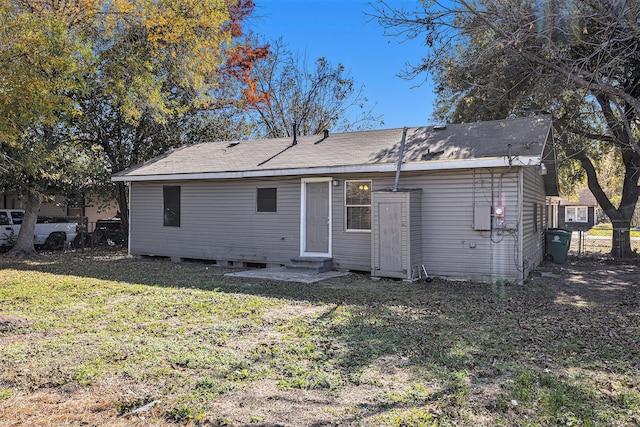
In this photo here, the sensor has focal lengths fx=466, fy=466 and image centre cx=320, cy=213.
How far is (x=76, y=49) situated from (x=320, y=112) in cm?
1559

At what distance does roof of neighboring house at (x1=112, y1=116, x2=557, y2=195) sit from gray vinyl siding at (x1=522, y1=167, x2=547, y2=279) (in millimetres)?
586

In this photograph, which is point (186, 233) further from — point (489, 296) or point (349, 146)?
point (489, 296)

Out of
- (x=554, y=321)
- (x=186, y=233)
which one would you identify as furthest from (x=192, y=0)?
(x=554, y=321)

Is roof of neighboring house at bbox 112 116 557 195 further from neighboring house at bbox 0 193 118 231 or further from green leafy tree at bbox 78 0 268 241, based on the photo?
neighboring house at bbox 0 193 118 231

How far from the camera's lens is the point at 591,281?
9.98m

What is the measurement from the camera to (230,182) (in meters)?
12.3

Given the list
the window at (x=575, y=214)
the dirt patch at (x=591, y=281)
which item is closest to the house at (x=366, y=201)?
the dirt patch at (x=591, y=281)

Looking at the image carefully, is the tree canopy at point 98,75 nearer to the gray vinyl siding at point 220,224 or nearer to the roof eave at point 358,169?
the roof eave at point 358,169

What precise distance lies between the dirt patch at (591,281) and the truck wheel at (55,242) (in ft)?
50.6

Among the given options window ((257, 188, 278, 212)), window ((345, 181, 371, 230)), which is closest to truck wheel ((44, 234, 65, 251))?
window ((257, 188, 278, 212))

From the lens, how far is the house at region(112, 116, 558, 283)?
29.9 feet

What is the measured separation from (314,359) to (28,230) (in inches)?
539

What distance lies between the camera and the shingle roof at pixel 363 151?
369 inches

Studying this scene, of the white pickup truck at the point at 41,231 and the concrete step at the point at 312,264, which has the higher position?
the white pickup truck at the point at 41,231
